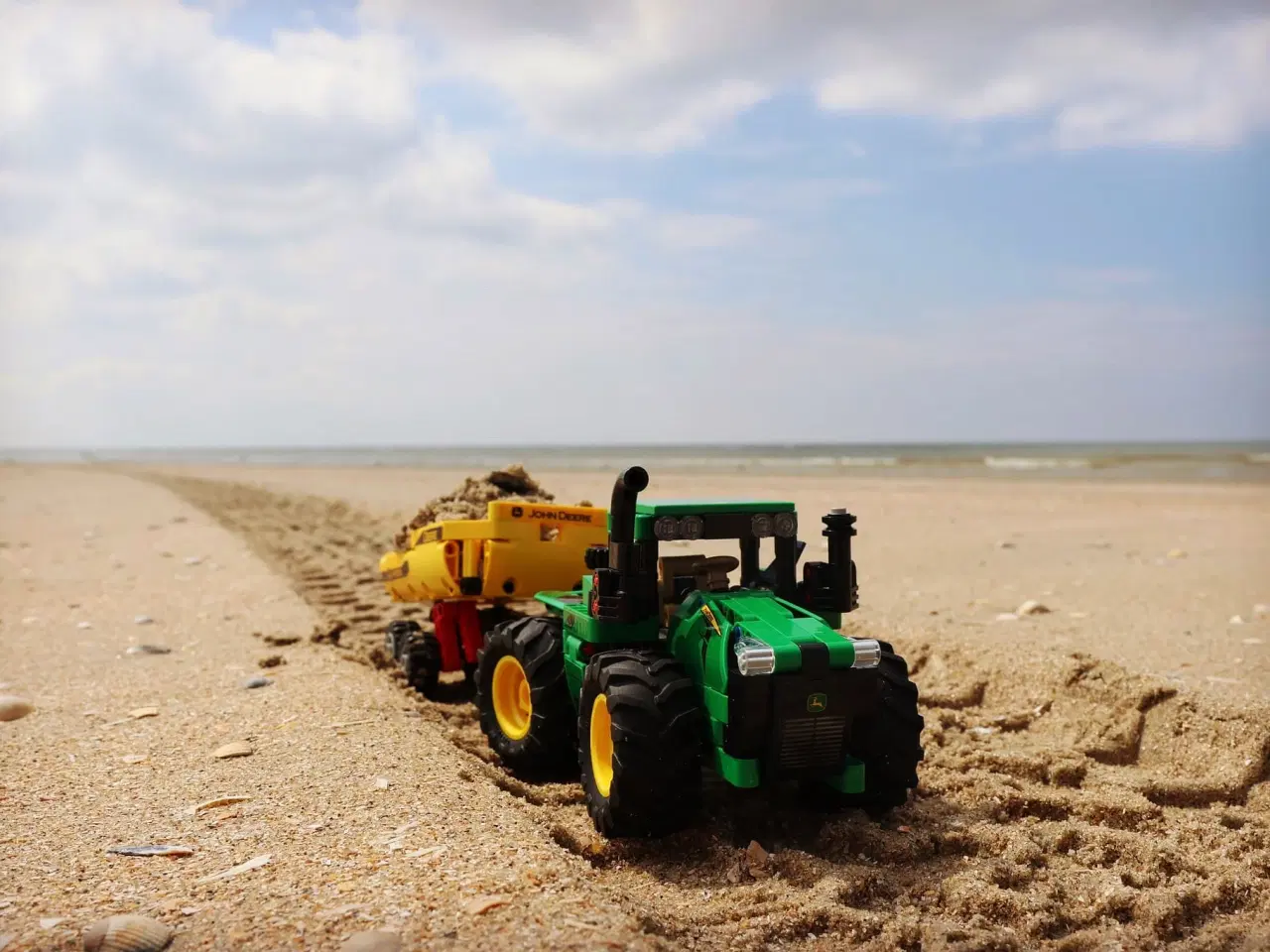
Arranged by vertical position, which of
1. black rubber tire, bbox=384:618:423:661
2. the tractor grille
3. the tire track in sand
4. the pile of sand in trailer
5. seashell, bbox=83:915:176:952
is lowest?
the tire track in sand

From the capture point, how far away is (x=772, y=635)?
4.45 metres

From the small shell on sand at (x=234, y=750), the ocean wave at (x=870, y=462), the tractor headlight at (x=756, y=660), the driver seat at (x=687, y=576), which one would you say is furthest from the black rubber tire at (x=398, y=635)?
the ocean wave at (x=870, y=462)

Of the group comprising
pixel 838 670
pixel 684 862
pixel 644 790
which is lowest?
pixel 684 862

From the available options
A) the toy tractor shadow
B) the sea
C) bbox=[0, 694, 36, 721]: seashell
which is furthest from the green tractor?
the sea

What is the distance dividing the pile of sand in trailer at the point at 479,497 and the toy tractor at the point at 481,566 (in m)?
0.52

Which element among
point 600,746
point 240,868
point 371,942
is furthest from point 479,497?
point 371,942

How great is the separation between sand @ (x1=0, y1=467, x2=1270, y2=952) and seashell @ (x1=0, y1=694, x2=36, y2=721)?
0.31 ft

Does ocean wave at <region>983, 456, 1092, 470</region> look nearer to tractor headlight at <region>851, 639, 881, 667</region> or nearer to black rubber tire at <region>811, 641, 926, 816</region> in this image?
black rubber tire at <region>811, 641, 926, 816</region>

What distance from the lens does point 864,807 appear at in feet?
15.9

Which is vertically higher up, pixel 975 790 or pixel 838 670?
pixel 838 670

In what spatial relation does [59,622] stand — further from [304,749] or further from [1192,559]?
[1192,559]

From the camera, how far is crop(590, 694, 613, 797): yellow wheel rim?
4.73 metres

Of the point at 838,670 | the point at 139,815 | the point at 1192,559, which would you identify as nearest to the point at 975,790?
the point at 838,670

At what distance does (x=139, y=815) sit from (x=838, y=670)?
3274mm
